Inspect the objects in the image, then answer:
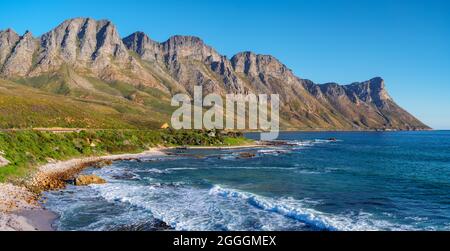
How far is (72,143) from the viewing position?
94.4 metres

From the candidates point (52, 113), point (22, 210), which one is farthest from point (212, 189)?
point (52, 113)

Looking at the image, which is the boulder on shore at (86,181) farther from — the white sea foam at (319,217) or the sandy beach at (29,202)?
the white sea foam at (319,217)

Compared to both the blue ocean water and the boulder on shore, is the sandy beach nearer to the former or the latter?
the blue ocean water

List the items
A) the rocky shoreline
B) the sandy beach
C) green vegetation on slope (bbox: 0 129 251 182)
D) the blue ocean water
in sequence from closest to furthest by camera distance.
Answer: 1. the sandy beach
2. the rocky shoreline
3. the blue ocean water
4. green vegetation on slope (bbox: 0 129 251 182)

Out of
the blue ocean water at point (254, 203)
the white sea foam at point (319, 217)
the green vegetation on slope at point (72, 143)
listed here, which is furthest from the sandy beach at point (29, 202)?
the white sea foam at point (319, 217)

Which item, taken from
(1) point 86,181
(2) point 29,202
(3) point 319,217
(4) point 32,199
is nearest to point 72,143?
(1) point 86,181

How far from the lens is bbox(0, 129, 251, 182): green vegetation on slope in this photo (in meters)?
60.2

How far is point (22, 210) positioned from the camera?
3453 cm

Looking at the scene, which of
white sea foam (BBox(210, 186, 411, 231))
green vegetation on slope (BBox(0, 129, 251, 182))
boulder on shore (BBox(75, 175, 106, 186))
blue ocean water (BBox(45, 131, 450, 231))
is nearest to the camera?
white sea foam (BBox(210, 186, 411, 231))

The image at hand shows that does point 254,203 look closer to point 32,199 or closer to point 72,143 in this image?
point 32,199

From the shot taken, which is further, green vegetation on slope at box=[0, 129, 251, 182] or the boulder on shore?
green vegetation on slope at box=[0, 129, 251, 182]

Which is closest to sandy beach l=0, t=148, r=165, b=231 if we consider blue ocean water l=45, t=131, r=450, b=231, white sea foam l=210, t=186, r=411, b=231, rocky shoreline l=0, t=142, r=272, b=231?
rocky shoreline l=0, t=142, r=272, b=231
